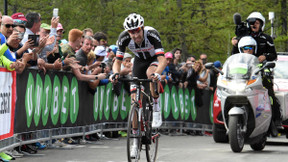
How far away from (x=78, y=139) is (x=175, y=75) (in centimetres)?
605

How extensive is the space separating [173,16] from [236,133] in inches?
756

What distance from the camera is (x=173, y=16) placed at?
97.5 feet

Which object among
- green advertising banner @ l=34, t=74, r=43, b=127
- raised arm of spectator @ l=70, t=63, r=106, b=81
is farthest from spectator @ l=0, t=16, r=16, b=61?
raised arm of spectator @ l=70, t=63, r=106, b=81

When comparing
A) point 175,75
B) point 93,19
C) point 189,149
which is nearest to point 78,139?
point 189,149

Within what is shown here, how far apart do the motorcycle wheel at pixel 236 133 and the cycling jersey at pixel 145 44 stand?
183cm

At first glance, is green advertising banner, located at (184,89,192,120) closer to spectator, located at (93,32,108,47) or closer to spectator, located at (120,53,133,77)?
spectator, located at (120,53,133,77)

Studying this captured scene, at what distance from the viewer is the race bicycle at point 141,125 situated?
888 centimetres

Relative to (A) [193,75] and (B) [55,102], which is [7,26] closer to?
(B) [55,102]

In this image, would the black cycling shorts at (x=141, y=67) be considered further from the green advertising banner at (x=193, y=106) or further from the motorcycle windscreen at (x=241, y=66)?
the green advertising banner at (x=193, y=106)

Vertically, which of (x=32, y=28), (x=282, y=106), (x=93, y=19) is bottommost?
(x=282, y=106)

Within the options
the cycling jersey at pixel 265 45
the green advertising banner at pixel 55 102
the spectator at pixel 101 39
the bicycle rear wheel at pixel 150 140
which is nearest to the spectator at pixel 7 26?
the green advertising banner at pixel 55 102

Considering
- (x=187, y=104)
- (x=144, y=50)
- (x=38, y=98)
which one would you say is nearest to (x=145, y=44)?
(x=144, y=50)

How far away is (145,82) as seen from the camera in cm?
987

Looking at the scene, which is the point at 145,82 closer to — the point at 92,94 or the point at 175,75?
Result: the point at 92,94
